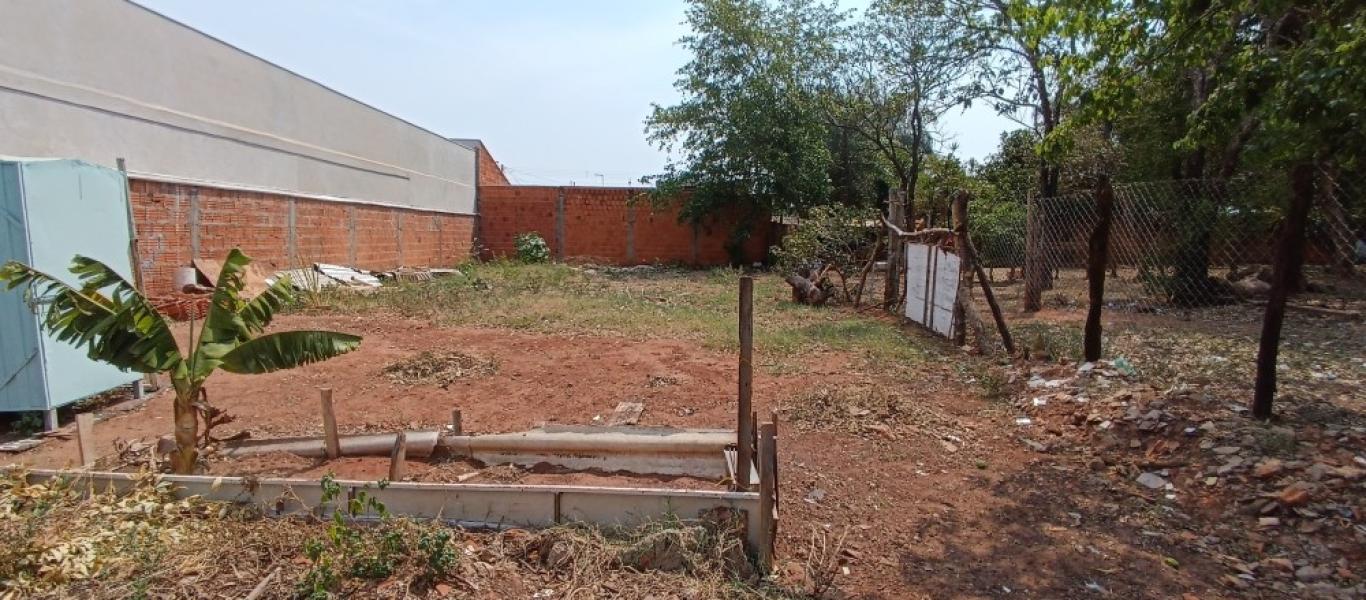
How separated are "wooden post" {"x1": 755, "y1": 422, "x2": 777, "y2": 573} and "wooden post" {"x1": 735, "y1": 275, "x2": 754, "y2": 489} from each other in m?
0.20

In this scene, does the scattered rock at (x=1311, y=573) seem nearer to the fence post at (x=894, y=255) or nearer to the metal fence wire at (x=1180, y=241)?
the metal fence wire at (x=1180, y=241)

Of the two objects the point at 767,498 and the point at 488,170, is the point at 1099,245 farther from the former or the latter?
the point at 488,170

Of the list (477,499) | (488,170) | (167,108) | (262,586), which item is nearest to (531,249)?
(488,170)

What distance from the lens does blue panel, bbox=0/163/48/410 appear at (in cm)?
492

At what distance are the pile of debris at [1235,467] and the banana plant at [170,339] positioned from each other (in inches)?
184

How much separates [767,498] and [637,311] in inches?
304

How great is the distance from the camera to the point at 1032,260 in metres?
9.67

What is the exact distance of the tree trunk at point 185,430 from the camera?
3748mm

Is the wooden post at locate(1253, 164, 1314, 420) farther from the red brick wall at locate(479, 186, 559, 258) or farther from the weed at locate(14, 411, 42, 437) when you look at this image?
the red brick wall at locate(479, 186, 559, 258)

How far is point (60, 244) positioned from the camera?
526cm

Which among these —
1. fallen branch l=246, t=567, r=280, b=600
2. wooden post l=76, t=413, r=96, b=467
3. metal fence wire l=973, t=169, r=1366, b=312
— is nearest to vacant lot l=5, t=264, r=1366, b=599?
fallen branch l=246, t=567, r=280, b=600

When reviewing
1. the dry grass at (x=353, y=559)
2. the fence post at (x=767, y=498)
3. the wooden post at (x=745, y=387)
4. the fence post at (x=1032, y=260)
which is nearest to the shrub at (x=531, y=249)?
the fence post at (x=1032, y=260)

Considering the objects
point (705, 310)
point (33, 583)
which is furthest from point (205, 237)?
point (33, 583)

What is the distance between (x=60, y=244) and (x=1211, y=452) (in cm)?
828
